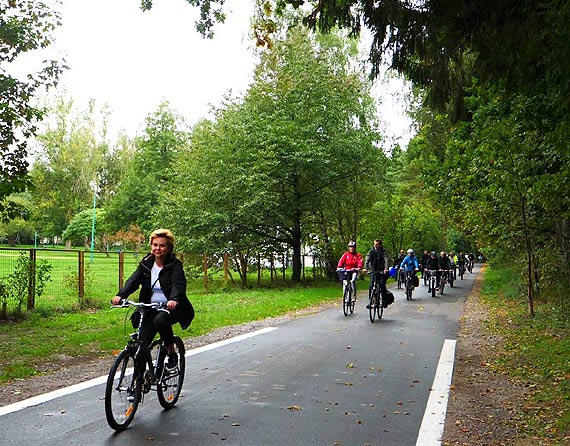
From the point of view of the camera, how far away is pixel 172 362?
245 inches

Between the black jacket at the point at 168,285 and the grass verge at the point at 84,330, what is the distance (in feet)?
1.59

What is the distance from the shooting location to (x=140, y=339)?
223 inches

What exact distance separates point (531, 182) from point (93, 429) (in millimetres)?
10182

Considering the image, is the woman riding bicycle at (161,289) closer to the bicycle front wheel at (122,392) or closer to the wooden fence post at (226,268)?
the bicycle front wheel at (122,392)

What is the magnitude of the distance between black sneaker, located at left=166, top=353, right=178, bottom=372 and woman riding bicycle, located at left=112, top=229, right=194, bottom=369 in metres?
0.02

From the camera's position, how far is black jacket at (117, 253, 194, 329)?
18.7ft

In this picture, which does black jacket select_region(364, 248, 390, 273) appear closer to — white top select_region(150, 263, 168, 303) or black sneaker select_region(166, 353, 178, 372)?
black sneaker select_region(166, 353, 178, 372)

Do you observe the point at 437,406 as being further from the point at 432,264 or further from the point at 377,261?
the point at 432,264

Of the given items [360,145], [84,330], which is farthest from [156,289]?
[360,145]

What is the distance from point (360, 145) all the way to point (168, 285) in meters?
23.1

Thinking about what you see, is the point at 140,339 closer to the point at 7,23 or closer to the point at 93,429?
the point at 93,429

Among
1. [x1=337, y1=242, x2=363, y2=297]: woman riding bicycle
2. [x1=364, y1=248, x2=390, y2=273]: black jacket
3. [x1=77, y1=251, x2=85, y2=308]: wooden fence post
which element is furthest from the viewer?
[x1=337, y1=242, x2=363, y2=297]: woman riding bicycle

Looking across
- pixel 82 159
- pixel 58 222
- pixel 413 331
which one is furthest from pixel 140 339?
pixel 58 222

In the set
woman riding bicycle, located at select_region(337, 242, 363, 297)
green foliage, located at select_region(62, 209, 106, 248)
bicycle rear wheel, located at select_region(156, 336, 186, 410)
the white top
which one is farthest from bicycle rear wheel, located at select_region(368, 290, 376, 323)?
green foliage, located at select_region(62, 209, 106, 248)
